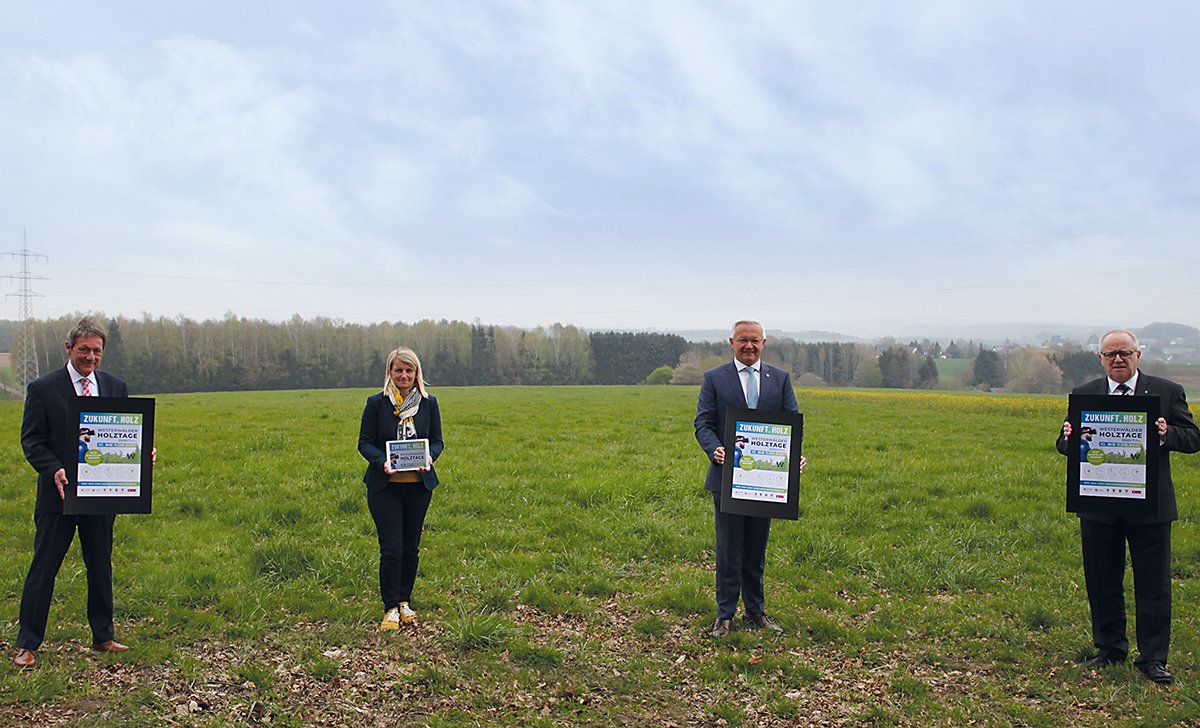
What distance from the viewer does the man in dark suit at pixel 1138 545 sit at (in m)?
5.39

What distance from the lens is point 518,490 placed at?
1205 centimetres

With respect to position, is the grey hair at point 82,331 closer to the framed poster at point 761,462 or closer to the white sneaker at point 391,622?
the white sneaker at point 391,622

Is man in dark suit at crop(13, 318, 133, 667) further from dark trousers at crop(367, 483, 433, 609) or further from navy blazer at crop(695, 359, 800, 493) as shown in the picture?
navy blazer at crop(695, 359, 800, 493)

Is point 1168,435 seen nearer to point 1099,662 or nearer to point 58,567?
point 1099,662

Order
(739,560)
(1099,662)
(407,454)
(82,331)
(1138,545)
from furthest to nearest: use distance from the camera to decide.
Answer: (739,560) < (407,454) < (1099,662) < (1138,545) < (82,331)

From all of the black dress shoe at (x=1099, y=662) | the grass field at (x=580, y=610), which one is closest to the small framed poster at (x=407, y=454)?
the grass field at (x=580, y=610)

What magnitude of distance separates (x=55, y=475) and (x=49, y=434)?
0.39 m

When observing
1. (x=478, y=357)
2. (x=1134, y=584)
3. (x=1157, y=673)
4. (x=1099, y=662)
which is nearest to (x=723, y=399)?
(x=1134, y=584)

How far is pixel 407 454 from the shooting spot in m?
6.29

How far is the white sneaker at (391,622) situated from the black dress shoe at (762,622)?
3.26 m

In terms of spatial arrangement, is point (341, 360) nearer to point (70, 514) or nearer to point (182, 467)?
point (182, 467)

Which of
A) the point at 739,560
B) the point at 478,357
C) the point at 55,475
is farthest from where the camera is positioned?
the point at 478,357

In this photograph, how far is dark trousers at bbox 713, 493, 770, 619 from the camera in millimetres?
6461

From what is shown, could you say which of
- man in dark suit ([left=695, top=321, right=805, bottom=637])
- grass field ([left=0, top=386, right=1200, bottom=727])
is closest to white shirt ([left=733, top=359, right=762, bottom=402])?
man in dark suit ([left=695, top=321, right=805, bottom=637])
